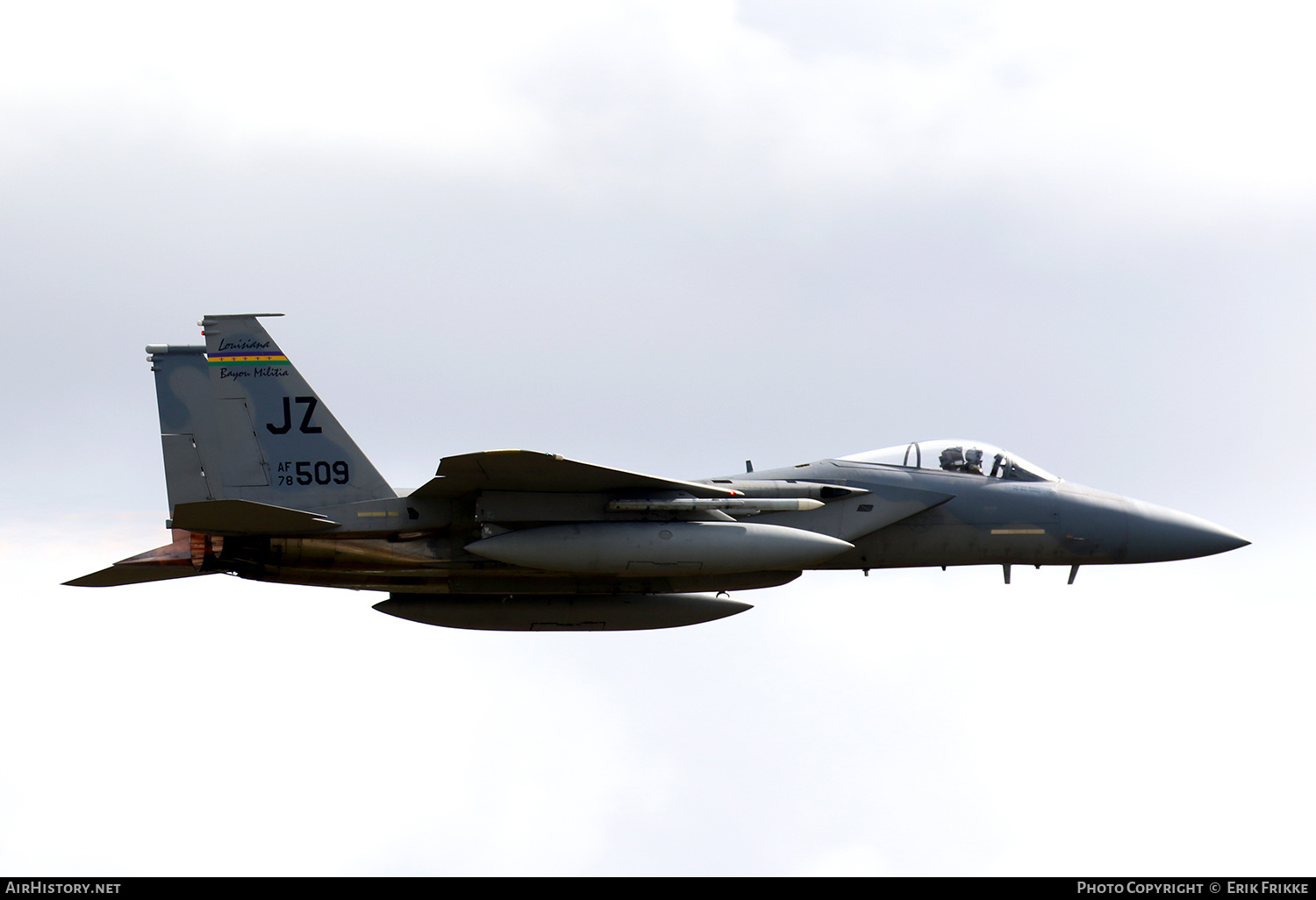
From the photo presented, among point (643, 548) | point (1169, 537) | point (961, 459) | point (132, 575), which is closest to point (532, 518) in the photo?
point (643, 548)

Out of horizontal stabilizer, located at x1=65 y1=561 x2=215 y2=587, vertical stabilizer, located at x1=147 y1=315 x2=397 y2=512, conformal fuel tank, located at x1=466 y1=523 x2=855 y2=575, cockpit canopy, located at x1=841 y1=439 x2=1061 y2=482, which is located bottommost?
conformal fuel tank, located at x1=466 y1=523 x2=855 y2=575

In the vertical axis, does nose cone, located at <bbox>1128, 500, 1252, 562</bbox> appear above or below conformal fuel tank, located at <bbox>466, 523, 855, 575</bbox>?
below

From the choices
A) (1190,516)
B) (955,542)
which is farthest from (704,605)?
(1190,516)

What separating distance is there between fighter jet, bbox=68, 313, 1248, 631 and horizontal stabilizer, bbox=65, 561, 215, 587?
30 millimetres

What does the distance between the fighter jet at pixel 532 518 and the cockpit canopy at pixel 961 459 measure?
0.03 metres

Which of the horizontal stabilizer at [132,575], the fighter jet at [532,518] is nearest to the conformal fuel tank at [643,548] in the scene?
the fighter jet at [532,518]

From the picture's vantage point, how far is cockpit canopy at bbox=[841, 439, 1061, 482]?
1703 cm

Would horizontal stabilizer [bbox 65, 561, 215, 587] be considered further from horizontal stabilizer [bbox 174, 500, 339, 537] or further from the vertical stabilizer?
horizontal stabilizer [bbox 174, 500, 339, 537]

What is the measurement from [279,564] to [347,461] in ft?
4.70

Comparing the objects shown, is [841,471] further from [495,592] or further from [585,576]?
[495,592]

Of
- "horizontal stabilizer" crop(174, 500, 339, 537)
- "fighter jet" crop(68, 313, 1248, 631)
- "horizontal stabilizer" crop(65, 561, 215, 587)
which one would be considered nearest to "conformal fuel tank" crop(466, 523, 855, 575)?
"fighter jet" crop(68, 313, 1248, 631)

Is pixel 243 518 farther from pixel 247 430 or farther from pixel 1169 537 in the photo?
pixel 1169 537

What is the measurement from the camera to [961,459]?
1716 cm
